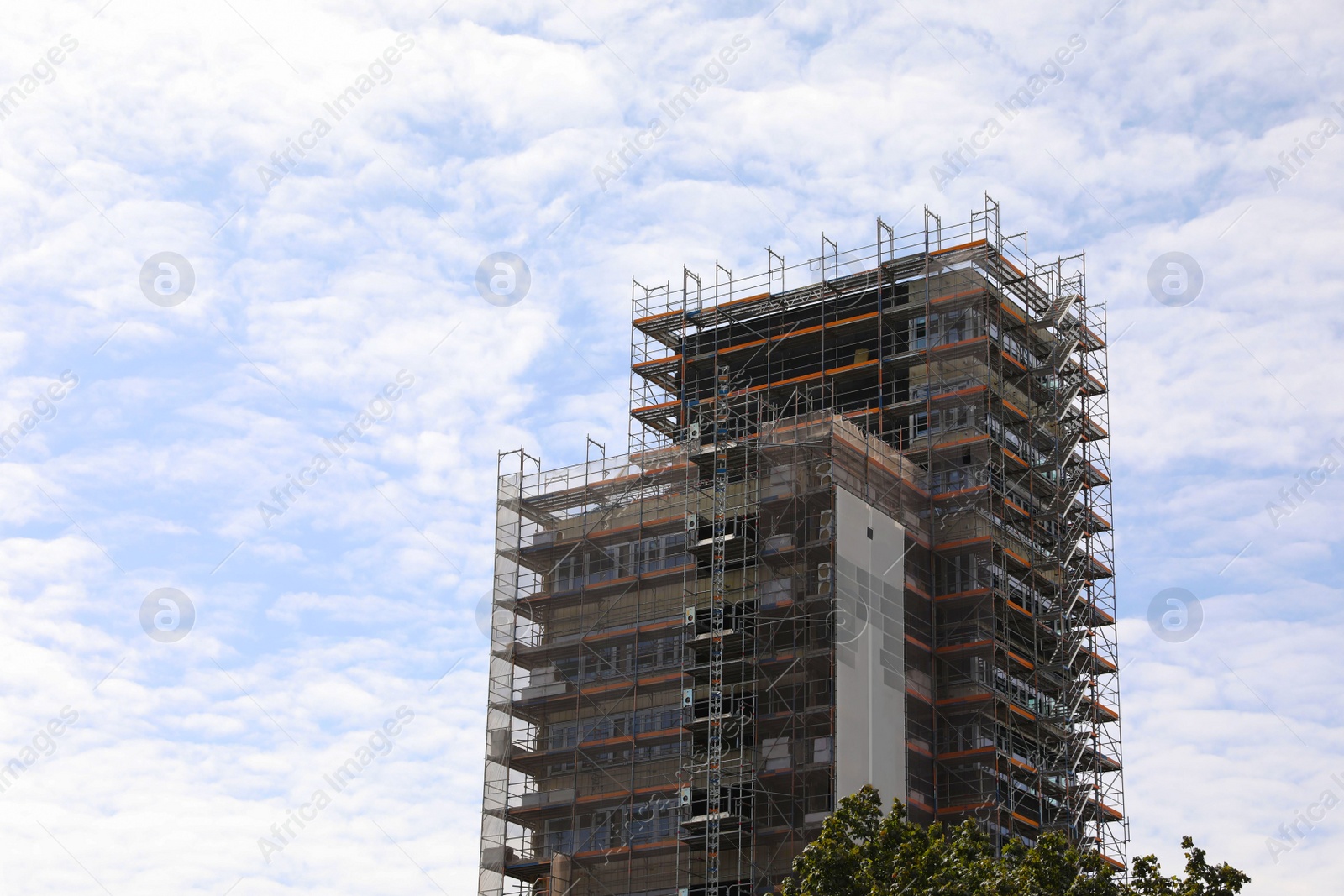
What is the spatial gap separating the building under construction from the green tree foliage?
15.6 m

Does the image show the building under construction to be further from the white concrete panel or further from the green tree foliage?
the green tree foliage

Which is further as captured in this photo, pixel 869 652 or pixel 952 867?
pixel 869 652

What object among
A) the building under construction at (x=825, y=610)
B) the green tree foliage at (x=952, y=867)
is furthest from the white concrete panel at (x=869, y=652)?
the green tree foliage at (x=952, y=867)

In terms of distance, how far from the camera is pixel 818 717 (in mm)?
68625

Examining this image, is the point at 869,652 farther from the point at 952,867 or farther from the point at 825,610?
the point at 952,867

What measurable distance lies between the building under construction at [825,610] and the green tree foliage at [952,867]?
51.1ft

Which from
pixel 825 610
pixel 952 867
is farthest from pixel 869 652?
pixel 952 867

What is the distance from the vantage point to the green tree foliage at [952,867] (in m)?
45.5

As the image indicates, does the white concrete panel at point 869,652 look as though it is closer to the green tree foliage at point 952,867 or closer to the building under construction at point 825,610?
the building under construction at point 825,610

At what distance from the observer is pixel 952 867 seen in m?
46.7

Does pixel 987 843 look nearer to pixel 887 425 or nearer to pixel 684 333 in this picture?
pixel 887 425

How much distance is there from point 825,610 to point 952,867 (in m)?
23.6

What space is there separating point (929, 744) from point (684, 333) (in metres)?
26.8

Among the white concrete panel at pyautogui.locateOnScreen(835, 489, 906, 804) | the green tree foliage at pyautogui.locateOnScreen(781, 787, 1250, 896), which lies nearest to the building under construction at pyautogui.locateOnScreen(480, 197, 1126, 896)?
the white concrete panel at pyautogui.locateOnScreen(835, 489, 906, 804)
